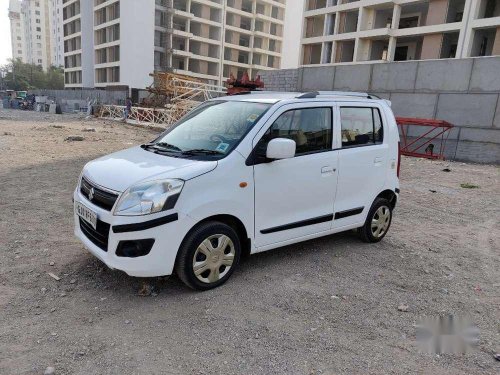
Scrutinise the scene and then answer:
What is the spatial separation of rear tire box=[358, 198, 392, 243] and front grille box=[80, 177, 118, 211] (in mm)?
3182

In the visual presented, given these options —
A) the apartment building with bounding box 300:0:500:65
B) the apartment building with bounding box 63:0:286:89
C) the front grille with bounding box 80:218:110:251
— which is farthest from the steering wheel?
the apartment building with bounding box 63:0:286:89

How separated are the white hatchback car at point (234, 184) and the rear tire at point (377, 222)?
3 cm

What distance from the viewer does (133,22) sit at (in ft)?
161

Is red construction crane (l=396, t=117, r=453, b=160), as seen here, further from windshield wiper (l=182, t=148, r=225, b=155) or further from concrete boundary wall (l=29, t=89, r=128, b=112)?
concrete boundary wall (l=29, t=89, r=128, b=112)

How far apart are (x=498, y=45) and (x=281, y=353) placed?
37864 mm

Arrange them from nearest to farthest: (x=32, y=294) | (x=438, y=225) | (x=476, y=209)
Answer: (x=32, y=294) → (x=438, y=225) → (x=476, y=209)

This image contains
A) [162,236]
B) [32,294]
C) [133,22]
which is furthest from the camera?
[133,22]

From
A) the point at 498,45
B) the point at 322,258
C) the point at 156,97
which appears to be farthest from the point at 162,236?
the point at 498,45

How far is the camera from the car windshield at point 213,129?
381 centimetres

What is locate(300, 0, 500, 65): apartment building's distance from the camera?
3372 cm

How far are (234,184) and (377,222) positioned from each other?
2456 millimetres

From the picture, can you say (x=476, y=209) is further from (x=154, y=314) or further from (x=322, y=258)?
(x=154, y=314)

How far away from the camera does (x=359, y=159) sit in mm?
4660

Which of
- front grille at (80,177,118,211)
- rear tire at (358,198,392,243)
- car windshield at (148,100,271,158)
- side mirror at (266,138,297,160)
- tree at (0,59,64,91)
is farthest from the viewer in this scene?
tree at (0,59,64,91)
